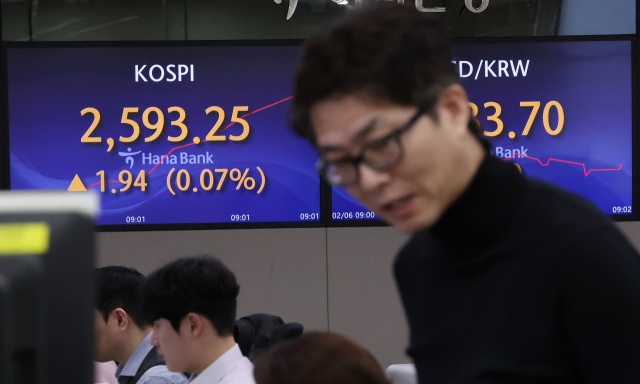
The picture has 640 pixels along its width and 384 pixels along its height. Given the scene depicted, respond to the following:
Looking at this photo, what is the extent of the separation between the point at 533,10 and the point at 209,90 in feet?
6.05

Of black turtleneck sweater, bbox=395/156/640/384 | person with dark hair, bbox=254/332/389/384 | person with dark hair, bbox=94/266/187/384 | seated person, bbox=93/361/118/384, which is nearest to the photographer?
black turtleneck sweater, bbox=395/156/640/384

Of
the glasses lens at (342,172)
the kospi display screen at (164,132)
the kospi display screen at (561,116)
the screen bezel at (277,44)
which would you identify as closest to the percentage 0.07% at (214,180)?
the kospi display screen at (164,132)

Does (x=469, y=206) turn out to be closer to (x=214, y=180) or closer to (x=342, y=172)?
(x=342, y=172)

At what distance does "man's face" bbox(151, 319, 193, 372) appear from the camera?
2.47 meters

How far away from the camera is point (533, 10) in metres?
4.86

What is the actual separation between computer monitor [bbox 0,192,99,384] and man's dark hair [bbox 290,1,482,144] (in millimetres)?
343

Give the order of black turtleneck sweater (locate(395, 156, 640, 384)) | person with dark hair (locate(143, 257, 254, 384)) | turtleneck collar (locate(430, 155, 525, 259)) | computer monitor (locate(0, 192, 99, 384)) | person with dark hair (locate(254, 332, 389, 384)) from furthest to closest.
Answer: person with dark hair (locate(143, 257, 254, 384)) < person with dark hair (locate(254, 332, 389, 384)) < turtleneck collar (locate(430, 155, 525, 259)) < black turtleneck sweater (locate(395, 156, 640, 384)) < computer monitor (locate(0, 192, 99, 384))

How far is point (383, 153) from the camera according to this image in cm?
88

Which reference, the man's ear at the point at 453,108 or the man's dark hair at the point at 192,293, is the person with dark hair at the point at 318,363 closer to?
the man's ear at the point at 453,108

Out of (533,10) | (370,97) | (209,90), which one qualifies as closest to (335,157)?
(370,97)

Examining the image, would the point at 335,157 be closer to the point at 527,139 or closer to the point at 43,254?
the point at 43,254

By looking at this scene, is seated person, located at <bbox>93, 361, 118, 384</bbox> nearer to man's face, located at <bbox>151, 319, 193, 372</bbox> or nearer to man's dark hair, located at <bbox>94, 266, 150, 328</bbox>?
man's dark hair, located at <bbox>94, 266, 150, 328</bbox>

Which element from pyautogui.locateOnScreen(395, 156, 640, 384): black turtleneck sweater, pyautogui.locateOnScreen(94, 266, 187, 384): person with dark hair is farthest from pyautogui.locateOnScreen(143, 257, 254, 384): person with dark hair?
pyautogui.locateOnScreen(395, 156, 640, 384): black turtleneck sweater
